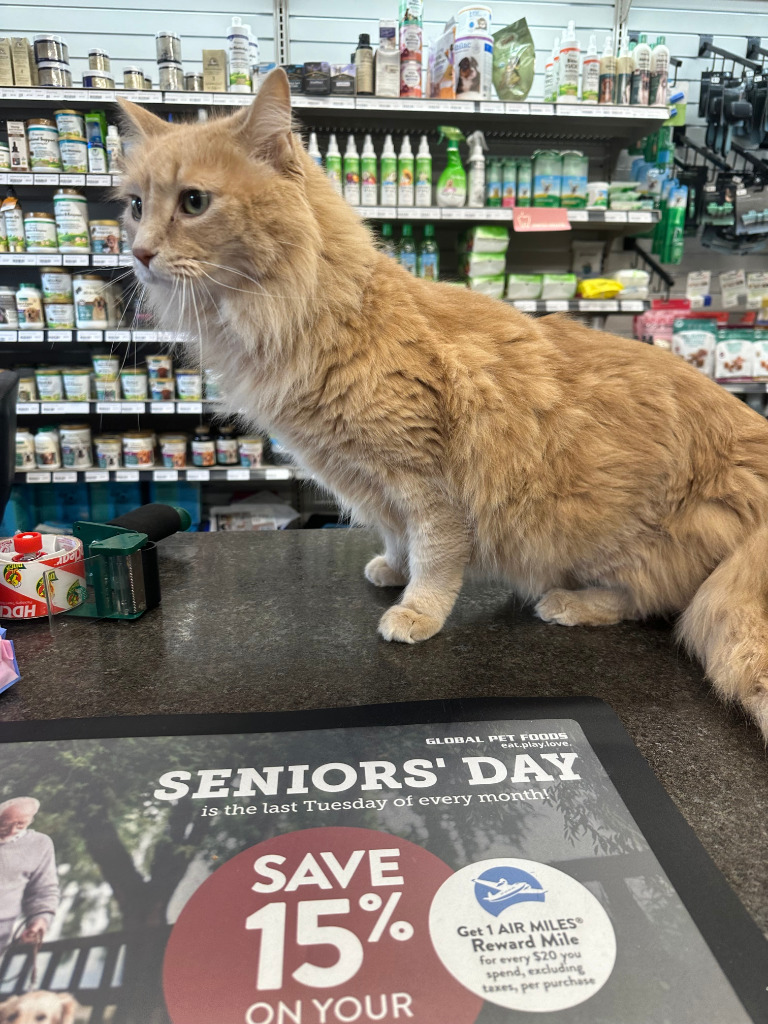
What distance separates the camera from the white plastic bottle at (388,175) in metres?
2.81

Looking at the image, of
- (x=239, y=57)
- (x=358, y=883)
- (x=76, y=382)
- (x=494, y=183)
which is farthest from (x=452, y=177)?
(x=358, y=883)

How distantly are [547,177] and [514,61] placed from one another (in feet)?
1.71

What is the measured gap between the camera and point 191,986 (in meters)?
0.42

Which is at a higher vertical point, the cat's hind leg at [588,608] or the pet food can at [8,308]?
the pet food can at [8,308]

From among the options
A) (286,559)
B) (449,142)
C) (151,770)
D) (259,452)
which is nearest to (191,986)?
(151,770)

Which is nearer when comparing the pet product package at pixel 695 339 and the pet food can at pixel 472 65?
the pet food can at pixel 472 65

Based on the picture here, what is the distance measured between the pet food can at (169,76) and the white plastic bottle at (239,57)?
233 millimetres

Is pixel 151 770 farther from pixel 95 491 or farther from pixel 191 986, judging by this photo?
pixel 95 491

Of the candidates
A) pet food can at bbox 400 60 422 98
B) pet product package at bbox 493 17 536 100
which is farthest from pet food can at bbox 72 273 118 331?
pet product package at bbox 493 17 536 100

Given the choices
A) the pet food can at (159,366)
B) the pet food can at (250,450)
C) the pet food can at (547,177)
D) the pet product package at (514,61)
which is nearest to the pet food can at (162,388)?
the pet food can at (159,366)

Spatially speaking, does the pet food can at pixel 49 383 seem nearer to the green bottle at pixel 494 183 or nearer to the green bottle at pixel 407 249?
the green bottle at pixel 407 249

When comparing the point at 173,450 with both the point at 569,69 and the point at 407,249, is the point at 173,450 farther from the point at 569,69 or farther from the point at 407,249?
the point at 569,69

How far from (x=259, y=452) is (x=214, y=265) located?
238 cm

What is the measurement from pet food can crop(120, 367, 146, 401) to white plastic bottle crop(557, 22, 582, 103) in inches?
92.8
